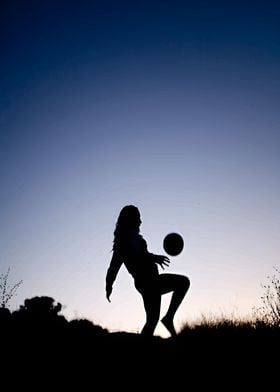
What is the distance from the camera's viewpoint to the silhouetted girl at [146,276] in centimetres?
462

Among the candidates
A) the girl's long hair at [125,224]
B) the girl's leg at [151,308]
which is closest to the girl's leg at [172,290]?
Answer: the girl's leg at [151,308]

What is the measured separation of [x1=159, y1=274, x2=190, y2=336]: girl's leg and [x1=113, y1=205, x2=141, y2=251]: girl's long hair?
777mm

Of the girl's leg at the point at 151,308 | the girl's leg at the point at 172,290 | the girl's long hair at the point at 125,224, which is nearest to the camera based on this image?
the girl's leg at the point at 151,308

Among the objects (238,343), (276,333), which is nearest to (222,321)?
(276,333)

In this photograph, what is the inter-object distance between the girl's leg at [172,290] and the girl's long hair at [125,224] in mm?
777

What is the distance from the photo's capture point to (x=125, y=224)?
5090 mm

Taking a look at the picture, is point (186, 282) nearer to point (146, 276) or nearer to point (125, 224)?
point (146, 276)

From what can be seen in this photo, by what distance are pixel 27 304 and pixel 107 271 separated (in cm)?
1157

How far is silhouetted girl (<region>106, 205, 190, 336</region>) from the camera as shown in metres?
4.62

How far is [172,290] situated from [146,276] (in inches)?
15.7

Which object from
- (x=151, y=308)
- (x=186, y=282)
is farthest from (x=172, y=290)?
(x=151, y=308)

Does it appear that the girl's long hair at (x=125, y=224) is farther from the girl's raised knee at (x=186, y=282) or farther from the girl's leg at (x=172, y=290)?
the girl's raised knee at (x=186, y=282)

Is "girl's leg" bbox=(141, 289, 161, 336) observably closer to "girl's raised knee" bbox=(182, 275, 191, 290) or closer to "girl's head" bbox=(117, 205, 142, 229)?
"girl's raised knee" bbox=(182, 275, 191, 290)

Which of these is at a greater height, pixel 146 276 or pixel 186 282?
pixel 146 276
